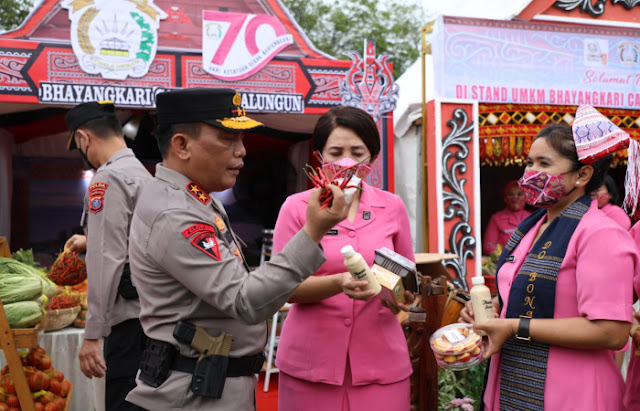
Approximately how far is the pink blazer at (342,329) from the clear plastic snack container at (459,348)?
231mm

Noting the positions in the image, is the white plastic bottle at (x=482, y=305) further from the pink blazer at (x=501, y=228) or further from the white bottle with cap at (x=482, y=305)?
the pink blazer at (x=501, y=228)

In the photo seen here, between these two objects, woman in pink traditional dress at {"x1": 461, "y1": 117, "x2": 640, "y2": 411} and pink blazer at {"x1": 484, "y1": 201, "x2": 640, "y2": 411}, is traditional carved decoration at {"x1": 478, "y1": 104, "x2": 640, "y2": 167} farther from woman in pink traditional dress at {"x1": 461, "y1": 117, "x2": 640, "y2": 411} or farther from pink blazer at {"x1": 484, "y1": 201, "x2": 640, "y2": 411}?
pink blazer at {"x1": 484, "y1": 201, "x2": 640, "y2": 411}

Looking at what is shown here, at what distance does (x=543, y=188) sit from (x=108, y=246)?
6.41 feet

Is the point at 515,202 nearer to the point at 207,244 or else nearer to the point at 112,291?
the point at 112,291

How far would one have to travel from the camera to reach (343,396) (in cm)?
203

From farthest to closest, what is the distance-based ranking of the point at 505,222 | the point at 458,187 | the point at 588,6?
the point at 505,222
the point at 588,6
the point at 458,187

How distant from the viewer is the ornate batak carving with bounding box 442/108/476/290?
19.7 feet

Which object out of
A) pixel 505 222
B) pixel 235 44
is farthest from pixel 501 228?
pixel 235 44

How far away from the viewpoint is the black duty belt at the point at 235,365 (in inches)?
61.6

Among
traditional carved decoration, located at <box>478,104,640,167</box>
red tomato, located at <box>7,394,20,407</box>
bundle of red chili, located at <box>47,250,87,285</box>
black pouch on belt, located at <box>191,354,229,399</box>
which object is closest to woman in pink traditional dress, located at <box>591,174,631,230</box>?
traditional carved decoration, located at <box>478,104,640,167</box>

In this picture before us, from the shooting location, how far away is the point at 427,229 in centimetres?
631

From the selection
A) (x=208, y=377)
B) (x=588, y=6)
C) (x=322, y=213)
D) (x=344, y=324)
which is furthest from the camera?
(x=588, y=6)

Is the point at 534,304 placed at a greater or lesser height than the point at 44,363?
greater

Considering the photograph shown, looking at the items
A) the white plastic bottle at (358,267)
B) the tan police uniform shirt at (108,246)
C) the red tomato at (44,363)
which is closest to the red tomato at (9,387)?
the red tomato at (44,363)
